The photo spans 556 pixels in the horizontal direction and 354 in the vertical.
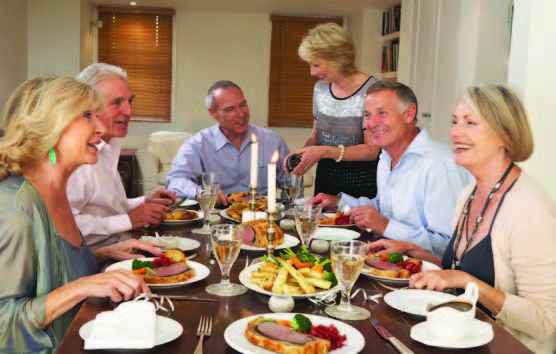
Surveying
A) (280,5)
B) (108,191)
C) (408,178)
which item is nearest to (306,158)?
(408,178)

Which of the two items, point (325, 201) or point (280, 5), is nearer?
point (325, 201)

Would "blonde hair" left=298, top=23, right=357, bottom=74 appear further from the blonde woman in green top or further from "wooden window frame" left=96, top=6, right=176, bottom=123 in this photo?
"wooden window frame" left=96, top=6, right=176, bottom=123

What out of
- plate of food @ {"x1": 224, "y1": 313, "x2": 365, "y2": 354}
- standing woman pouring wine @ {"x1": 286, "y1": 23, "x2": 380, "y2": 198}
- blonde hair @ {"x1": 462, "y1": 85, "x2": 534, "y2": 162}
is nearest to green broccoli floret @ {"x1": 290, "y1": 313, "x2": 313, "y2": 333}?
plate of food @ {"x1": 224, "y1": 313, "x2": 365, "y2": 354}

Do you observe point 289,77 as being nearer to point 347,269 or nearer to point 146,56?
point 146,56

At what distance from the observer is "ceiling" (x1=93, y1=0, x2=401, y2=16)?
23.1 feet

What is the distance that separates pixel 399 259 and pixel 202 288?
1.93ft

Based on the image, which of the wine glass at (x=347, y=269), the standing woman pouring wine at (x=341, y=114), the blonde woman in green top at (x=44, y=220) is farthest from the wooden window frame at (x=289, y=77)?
the wine glass at (x=347, y=269)

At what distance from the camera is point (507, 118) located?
1.71 metres

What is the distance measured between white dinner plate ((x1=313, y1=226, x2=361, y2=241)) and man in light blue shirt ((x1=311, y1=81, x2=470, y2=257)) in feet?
0.29

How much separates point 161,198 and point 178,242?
818mm

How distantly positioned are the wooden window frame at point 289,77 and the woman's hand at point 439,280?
6.59 m

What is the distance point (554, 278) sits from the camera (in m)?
1.53

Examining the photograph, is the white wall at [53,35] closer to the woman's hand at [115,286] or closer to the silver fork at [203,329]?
the woman's hand at [115,286]

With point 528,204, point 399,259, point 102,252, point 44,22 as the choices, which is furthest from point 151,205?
point 44,22
